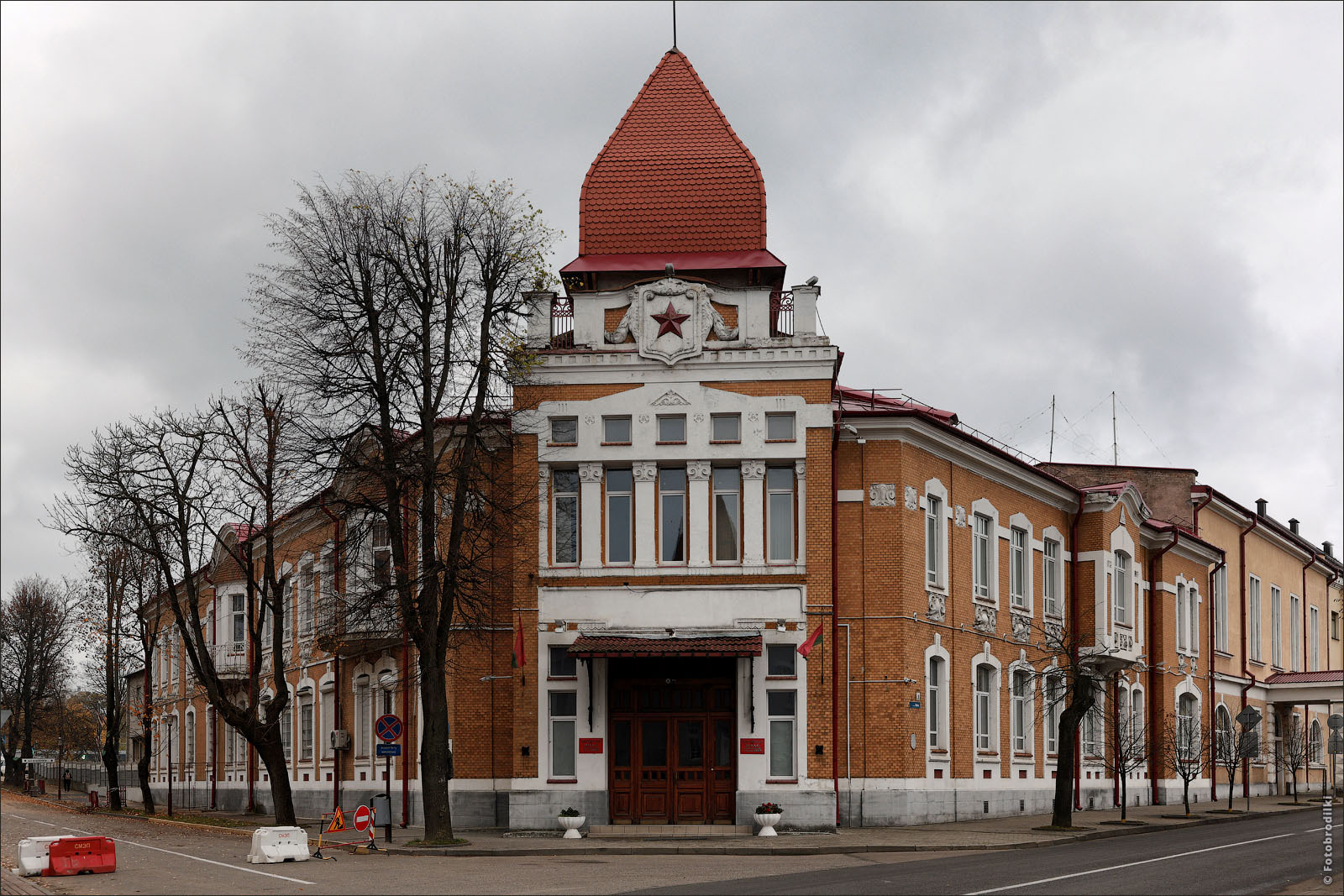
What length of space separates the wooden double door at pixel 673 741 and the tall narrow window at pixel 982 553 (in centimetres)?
842

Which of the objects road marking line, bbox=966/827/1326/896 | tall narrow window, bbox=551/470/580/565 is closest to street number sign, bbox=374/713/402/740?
tall narrow window, bbox=551/470/580/565

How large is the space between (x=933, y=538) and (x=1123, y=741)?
10.5 m

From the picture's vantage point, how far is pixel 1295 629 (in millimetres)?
58500

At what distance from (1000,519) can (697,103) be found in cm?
1313

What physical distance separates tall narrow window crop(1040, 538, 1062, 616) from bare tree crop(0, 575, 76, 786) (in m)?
56.3

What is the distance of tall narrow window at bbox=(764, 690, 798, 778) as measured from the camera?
30891 millimetres

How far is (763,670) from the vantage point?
31.1m

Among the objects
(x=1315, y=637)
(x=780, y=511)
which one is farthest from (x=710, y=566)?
(x=1315, y=637)

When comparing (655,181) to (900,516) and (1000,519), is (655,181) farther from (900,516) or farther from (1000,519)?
(1000,519)

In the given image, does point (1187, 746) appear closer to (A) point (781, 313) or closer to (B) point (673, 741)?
(B) point (673, 741)

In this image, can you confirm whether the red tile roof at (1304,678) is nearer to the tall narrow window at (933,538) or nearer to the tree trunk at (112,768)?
the tall narrow window at (933,538)

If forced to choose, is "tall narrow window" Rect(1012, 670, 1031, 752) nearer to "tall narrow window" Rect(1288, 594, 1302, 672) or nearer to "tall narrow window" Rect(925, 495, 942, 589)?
"tall narrow window" Rect(925, 495, 942, 589)

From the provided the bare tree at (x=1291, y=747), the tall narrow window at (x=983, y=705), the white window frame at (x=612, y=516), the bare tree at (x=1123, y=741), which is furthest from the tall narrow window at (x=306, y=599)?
the bare tree at (x=1291, y=747)

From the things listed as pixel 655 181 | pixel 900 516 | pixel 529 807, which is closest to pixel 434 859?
pixel 529 807
